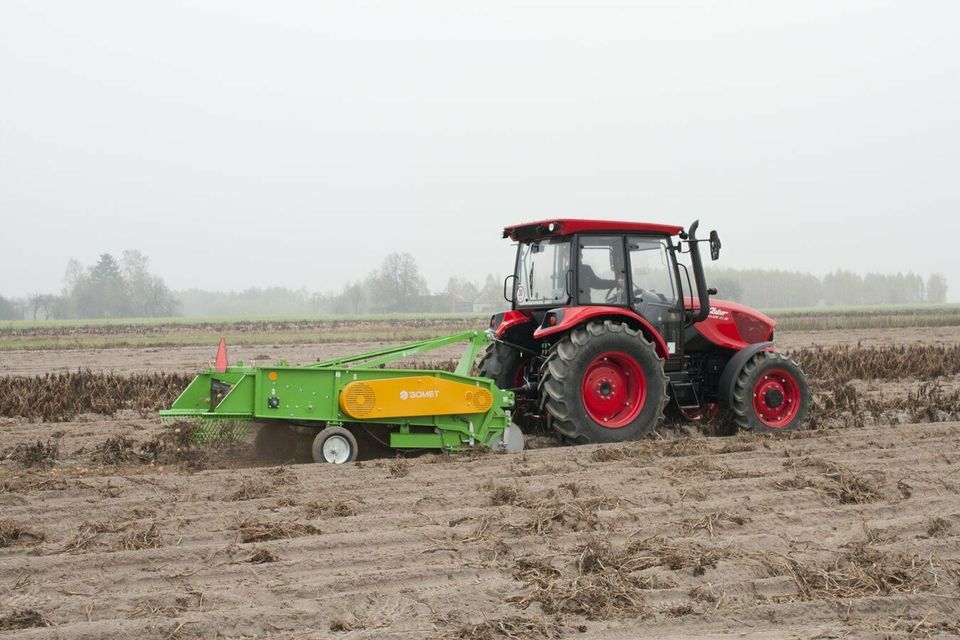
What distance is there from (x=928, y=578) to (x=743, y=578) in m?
0.90

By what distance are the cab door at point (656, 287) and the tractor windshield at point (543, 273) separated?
658 mm

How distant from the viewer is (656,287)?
836 centimetres

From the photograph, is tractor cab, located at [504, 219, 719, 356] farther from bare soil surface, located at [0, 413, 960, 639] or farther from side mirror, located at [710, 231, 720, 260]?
bare soil surface, located at [0, 413, 960, 639]

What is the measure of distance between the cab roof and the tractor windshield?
0.42 feet

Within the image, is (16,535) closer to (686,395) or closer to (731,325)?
(686,395)

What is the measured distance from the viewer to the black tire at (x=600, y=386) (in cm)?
748

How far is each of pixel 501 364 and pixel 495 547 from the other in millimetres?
3819

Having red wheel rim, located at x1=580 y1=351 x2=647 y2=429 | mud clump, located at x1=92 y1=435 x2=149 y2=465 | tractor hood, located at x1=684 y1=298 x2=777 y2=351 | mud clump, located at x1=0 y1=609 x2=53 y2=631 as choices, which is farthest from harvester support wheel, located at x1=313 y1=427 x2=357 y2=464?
tractor hood, located at x1=684 y1=298 x2=777 y2=351

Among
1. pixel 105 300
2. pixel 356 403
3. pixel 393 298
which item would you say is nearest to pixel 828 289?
pixel 393 298

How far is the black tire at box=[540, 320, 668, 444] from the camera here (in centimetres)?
748

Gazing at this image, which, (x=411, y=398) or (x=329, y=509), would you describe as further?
(x=411, y=398)

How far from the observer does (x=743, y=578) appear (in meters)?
4.33

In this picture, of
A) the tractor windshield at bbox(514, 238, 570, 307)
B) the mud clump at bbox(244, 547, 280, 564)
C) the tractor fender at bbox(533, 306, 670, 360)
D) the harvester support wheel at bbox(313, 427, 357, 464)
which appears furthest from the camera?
the tractor windshield at bbox(514, 238, 570, 307)

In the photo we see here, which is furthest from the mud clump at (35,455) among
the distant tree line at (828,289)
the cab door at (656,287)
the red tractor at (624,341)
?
the distant tree line at (828,289)
